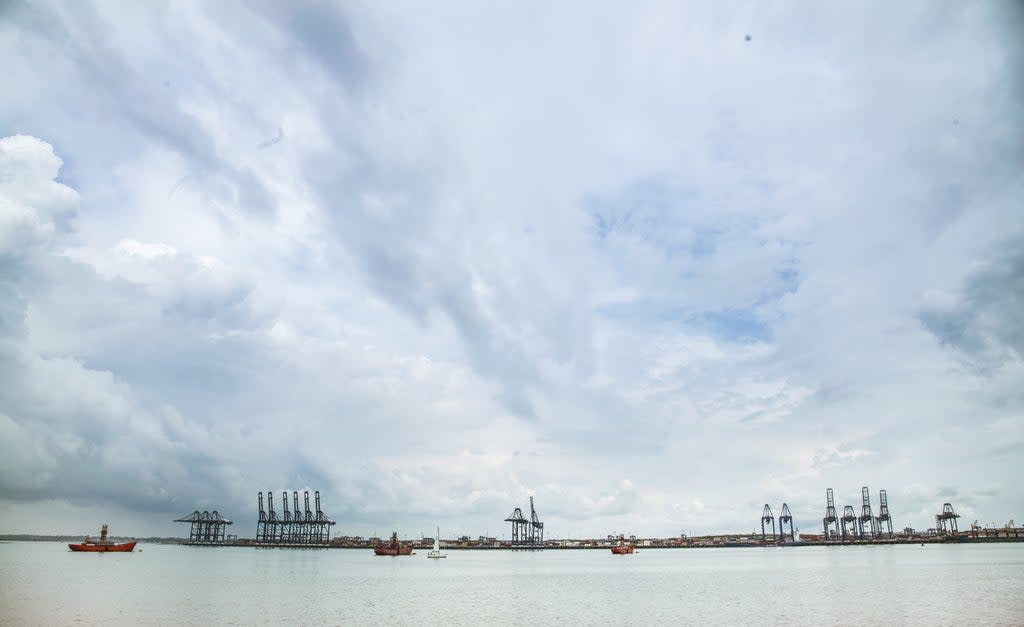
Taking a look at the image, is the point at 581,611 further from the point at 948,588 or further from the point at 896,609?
the point at 948,588

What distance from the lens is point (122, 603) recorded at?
5872cm

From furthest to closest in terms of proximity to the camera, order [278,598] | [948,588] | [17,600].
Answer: [948,588] → [278,598] → [17,600]

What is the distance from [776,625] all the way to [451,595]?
125 ft

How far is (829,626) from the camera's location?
45531mm

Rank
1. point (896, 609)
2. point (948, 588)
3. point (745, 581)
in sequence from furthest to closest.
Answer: point (745, 581) < point (948, 588) < point (896, 609)

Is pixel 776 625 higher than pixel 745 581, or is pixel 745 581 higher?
pixel 776 625

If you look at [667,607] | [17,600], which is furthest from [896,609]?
[17,600]

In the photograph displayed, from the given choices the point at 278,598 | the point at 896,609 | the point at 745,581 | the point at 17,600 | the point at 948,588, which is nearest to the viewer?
the point at 896,609

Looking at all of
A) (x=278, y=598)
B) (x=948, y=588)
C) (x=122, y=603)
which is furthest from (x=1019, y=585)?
(x=122, y=603)

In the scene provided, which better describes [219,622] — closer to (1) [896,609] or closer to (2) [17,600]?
(2) [17,600]

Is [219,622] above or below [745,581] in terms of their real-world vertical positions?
above

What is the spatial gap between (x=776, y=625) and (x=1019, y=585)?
45.1m

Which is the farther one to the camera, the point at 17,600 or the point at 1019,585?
the point at 1019,585

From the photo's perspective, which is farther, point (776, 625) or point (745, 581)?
point (745, 581)
